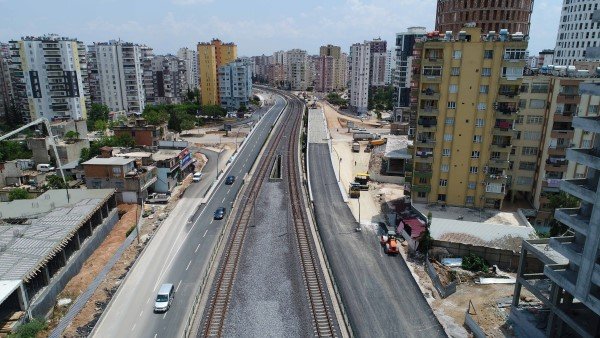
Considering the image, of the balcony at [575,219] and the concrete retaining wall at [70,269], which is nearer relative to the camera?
the balcony at [575,219]

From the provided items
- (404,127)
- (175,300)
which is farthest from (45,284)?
(404,127)

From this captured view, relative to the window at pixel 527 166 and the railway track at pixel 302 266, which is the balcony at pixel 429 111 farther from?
the railway track at pixel 302 266

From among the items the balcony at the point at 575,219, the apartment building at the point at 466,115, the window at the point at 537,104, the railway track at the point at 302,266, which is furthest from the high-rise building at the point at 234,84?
the balcony at the point at 575,219

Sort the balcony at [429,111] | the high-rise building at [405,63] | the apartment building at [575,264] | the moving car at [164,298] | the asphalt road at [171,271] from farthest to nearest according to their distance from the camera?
the high-rise building at [405,63]
the balcony at [429,111]
the moving car at [164,298]
the asphalt road at [171,271]
the apartment building at [575,264]

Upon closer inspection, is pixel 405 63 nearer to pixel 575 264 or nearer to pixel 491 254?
pixel 491 254

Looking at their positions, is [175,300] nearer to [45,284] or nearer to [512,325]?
[45,284]

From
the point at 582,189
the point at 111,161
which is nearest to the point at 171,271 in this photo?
the point at 111,161
